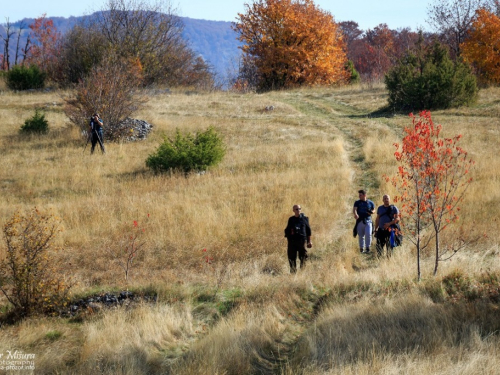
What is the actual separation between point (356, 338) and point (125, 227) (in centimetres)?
733

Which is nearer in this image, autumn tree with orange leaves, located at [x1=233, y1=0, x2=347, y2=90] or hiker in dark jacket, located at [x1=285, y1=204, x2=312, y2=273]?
hiker in dark jacket, located at [x1=285, y1=204, x2=312, y2=273]

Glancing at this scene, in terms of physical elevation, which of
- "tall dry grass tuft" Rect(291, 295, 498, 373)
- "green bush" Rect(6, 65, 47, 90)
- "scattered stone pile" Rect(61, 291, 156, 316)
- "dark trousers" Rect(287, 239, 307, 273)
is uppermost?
"green bush" Rect(6, 65, 47, 90)

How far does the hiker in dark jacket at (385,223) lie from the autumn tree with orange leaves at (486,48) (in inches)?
1024

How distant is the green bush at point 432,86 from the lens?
24672 millimetres

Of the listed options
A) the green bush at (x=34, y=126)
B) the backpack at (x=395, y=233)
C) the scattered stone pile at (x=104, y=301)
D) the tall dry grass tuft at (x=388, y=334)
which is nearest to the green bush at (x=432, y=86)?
the backpack at (x=395, y=233)

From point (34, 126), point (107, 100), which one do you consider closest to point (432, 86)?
point (107, 100)

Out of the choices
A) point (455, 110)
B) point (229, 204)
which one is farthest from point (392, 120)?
point (229, 204)

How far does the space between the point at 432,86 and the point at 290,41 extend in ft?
49.8

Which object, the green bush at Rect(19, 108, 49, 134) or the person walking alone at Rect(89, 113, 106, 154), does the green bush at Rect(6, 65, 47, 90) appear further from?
the person walking alone at Rect(89, 113, 106, 154)

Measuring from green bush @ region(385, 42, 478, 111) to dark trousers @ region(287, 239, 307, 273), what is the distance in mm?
18347

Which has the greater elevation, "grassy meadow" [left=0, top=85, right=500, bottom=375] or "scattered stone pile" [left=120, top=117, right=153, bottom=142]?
"scattered stone pile" [left=120, top=117, right=153, bottom=142]

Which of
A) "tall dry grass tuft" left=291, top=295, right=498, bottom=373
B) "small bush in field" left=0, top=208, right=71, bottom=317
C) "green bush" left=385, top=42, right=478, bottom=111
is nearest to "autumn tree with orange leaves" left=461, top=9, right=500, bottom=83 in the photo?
"green bush" left=385, top=42, right=478, bottom=111

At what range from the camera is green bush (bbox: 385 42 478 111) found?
24672mm

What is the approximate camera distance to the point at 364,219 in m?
10.1
